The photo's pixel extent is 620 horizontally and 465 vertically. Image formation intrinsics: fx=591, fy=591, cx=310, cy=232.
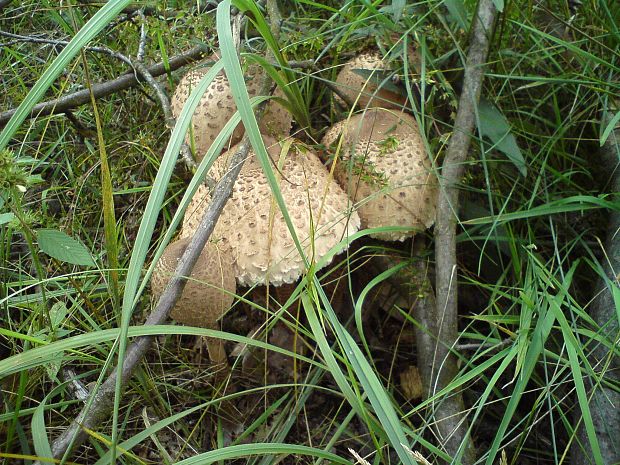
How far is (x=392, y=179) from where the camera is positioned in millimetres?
1805

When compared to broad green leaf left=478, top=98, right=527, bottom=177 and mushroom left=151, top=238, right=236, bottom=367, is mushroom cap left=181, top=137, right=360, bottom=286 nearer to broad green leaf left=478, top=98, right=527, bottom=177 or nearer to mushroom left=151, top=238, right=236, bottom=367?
mushroom left=151, top=238, right=236, bottom=367

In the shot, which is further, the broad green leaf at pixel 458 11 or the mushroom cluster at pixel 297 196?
the broad green leaf at pixel 458 11

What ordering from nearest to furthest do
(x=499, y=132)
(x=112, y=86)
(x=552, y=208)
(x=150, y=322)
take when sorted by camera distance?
(x=150, y=322), (x=552, y=208), (x=499, y=132), (x=112, y=86)

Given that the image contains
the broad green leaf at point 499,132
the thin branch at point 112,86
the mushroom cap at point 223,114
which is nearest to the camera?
the broad green leaf at point 499,132

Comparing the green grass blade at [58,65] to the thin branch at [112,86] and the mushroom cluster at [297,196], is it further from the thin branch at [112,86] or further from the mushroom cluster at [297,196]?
the thin branch at [112,86]

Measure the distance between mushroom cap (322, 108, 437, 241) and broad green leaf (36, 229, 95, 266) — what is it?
2.58ft

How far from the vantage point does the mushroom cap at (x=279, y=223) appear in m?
1.67

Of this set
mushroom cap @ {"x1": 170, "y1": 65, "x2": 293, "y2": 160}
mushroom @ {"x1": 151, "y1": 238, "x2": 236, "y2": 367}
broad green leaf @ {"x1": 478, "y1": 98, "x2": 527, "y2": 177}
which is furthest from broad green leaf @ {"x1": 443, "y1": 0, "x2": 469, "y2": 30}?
mushroom @ {"x1": 151, "y1": 238, "x2": 236, "y2": 367}

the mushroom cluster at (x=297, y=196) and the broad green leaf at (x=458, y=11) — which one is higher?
the broad green leaf at (x=458, y=11)

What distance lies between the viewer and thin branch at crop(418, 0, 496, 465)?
1612 mm

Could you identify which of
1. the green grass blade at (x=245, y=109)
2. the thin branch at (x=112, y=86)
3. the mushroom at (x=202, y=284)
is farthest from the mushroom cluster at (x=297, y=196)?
the green grass blade at (x=245, y=109)

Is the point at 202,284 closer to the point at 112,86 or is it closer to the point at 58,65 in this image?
the point at 58,65

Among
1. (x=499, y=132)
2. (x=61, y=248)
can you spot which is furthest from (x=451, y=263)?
(x=61, y=248)

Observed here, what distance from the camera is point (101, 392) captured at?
4.45 ft
